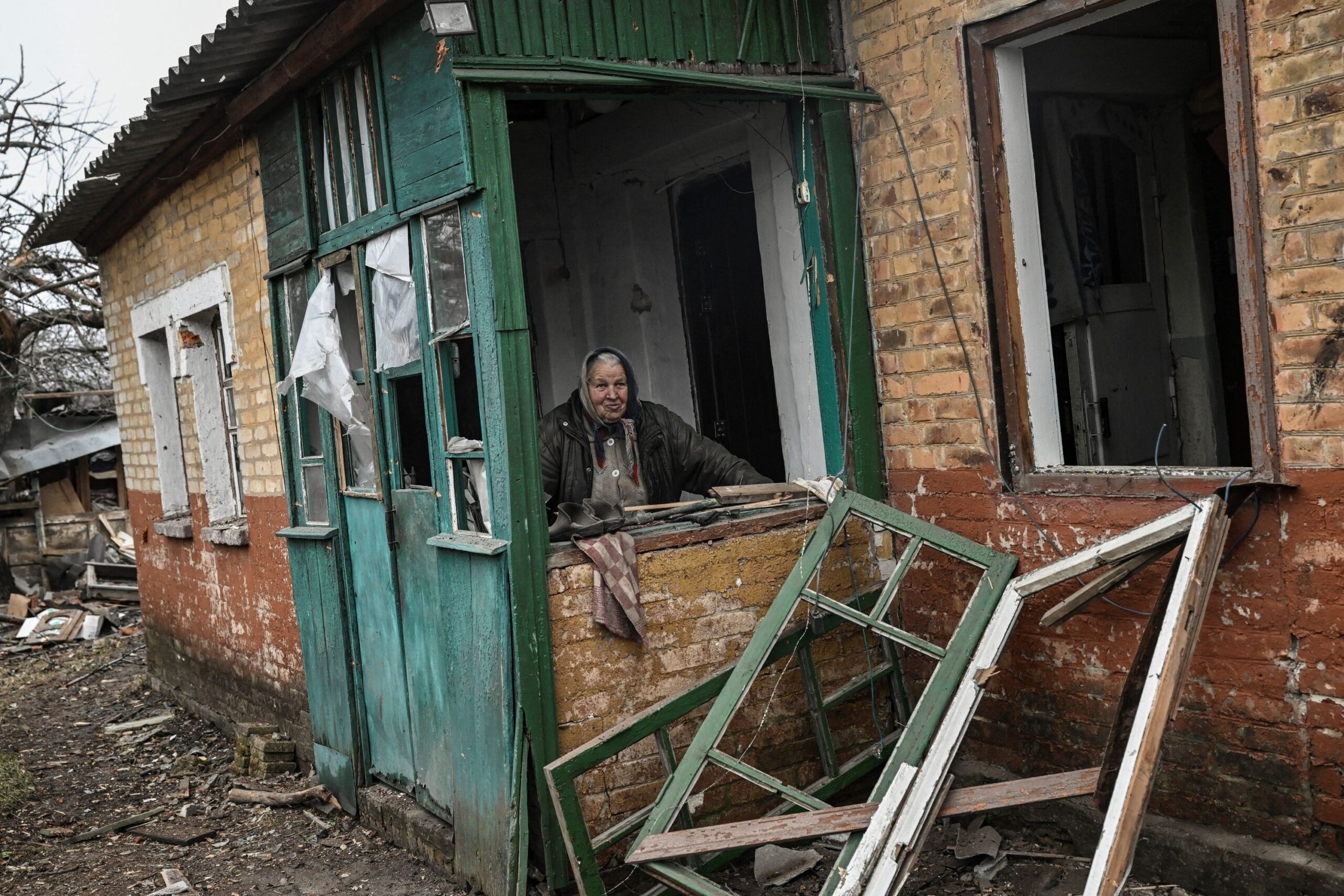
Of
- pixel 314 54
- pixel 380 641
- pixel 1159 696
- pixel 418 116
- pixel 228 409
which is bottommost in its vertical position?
pixel 380 641

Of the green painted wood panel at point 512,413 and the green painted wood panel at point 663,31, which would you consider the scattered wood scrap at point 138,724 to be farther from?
the green painted wood panel at point 663,31

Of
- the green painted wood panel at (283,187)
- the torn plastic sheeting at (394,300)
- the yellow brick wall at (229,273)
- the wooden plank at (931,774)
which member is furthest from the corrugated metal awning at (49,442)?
the wooden plank at (931,774)

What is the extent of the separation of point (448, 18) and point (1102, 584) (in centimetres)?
279

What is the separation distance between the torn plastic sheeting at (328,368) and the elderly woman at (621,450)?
2.81ft

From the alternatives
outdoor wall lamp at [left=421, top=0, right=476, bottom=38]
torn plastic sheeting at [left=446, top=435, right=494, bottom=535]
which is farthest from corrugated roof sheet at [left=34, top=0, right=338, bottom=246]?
torn plastic sheeting at [left=446, top=435, right=494, bottom=535]

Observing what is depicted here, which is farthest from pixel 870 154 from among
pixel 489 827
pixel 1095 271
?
pixel 489 827

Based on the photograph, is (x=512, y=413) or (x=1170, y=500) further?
(x=512, y=413)

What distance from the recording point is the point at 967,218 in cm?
425

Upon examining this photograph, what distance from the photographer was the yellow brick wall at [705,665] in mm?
4383

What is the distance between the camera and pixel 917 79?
440cm

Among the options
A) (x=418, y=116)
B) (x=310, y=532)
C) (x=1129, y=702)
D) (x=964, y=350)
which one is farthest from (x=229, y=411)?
(x=1129, y=702)

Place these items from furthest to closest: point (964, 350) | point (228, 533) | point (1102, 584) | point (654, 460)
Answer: point (228, 533) < point (654, 460) < point (964, 350) < point (1102, 584)

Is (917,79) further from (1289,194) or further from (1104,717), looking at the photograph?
(1104,717)

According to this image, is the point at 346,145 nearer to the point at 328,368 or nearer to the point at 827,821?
the point at 328,368
